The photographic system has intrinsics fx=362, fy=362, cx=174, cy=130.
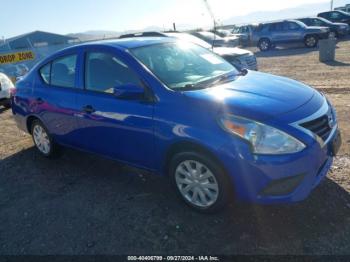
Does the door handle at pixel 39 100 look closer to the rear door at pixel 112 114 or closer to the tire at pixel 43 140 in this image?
the tire at pixel 43 140

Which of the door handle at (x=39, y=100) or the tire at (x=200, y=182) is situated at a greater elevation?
the door handle at (x=39, y=100)

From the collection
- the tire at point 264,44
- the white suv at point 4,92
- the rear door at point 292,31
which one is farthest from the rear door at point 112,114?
the tire at point 264,44

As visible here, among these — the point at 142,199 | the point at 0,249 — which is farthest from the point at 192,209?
the point at 0,249

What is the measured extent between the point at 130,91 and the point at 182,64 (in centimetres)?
87

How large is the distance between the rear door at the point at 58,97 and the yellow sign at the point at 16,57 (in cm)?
1074

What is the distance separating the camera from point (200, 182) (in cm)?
354

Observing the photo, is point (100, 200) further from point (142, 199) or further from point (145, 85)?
point (145, 85)

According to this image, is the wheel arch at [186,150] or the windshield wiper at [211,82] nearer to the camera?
the wheel arch at [186,150]

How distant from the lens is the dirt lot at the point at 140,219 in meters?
3.19

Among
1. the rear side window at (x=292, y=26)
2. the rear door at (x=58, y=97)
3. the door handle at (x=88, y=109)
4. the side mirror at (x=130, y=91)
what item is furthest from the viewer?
the rear side window at (x=292, y=26)

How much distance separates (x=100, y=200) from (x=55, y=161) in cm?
171

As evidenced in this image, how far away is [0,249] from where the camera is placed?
3.52 m

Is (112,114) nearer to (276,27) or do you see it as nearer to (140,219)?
(140,219)

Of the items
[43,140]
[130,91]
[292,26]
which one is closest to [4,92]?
[43,140]
